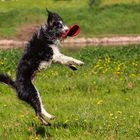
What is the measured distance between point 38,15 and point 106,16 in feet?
23.2

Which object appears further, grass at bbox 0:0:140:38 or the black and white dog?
grass at bbox 0:0:140:38

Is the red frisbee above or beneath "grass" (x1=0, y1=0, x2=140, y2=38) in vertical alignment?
above

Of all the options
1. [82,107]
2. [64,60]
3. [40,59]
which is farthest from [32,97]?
[82,107]

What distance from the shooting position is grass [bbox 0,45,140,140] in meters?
10.3

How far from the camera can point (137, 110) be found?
12.5 meters

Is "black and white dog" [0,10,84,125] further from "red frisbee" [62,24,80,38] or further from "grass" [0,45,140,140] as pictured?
"grass" [0,45,140,140]

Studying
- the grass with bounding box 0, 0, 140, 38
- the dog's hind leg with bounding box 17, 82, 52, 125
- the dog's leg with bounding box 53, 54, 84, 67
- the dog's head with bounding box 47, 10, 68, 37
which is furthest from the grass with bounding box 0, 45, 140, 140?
the grass with bounding box 0, 0, 140, 38

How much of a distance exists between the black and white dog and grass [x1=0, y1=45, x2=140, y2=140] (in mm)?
494

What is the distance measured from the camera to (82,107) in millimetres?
13094

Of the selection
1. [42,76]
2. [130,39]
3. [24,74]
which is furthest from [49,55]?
[130,39]

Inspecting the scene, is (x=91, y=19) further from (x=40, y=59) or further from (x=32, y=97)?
(x=32, y=97)

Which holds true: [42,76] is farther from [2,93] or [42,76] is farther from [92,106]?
[92,106]

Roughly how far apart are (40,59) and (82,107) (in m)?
2.98

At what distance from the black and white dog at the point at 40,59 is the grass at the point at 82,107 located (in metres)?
0.49
